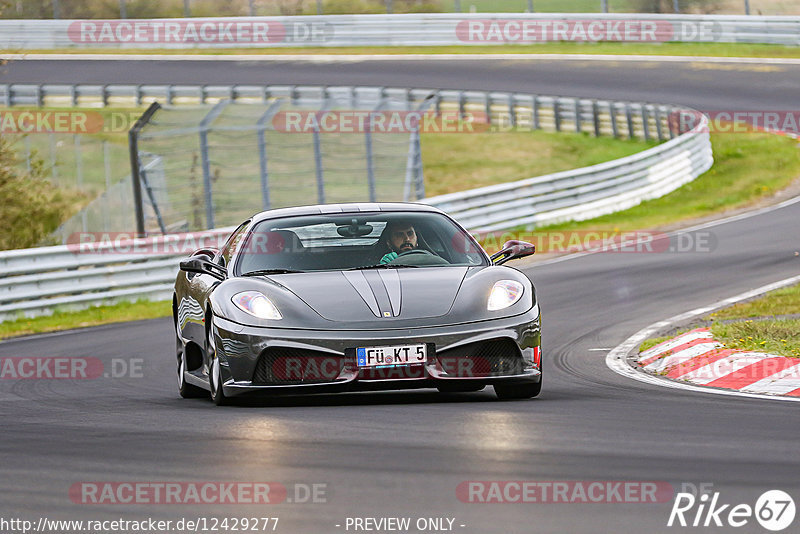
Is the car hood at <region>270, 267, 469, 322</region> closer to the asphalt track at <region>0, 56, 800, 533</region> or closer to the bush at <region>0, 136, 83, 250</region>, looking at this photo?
the asphalt track at <region>0, 56, 800, 533</region>

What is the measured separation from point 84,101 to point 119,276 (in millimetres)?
22916

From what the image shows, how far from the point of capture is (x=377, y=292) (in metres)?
7.80

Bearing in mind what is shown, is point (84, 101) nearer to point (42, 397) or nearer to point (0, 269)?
point (0, 269)

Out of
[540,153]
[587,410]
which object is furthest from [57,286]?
[540,153]

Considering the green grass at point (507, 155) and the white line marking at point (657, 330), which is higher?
the white line marking at point (657, 330)

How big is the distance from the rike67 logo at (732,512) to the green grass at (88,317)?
12551 millimetres

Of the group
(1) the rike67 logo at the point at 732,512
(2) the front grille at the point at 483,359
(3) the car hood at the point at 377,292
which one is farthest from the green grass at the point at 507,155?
(1) the rike67 logo at the point at 732,512

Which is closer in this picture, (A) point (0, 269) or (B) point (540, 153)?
(A) point (0, 269)

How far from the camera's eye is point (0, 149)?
22.3 meters

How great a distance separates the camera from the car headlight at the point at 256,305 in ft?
25.2

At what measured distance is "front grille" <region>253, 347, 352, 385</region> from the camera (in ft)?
24.5

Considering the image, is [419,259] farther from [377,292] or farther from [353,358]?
[353,358]

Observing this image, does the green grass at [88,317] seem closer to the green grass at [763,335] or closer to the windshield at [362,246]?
the windshield at [362,246]

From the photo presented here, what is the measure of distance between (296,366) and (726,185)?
834 inches
